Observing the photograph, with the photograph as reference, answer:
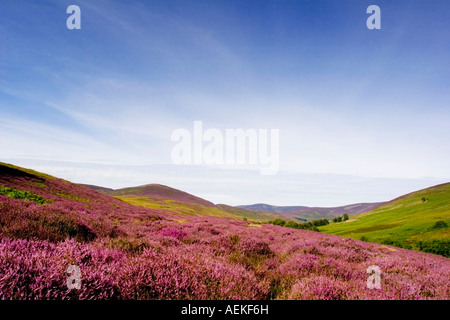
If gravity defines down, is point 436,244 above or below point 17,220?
below

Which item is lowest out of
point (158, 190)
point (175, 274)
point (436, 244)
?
point (158, 190)

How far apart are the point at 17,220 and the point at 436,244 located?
37.2m

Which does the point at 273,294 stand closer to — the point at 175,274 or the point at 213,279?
the point at 213,279

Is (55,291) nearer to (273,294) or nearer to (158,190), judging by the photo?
(273,294)

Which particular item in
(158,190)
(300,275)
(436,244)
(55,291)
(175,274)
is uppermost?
(55,291)

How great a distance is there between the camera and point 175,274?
322 cm

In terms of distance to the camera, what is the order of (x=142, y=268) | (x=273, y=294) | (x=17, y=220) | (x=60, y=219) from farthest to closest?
(x=60, y=219), (x=17, y=220), (x=273, y=294), (x=142, y=268)

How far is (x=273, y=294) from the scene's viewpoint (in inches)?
152

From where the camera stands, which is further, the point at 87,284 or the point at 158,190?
the point at 158,190
